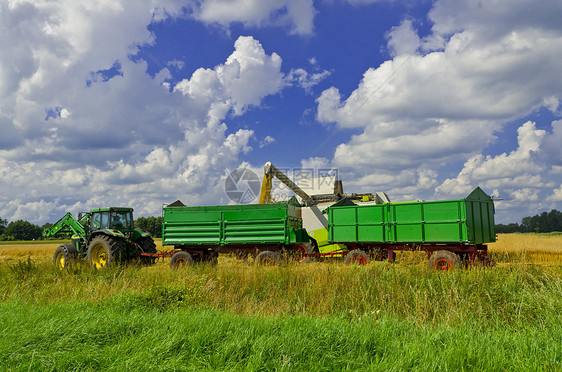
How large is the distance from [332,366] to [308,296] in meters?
2.94

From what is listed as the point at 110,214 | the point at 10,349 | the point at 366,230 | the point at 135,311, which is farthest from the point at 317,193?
the point at 10,349

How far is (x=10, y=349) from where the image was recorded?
430 cm

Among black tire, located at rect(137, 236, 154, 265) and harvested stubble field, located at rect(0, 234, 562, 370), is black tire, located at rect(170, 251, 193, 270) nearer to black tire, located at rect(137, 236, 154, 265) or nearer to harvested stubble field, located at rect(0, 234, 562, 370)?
black tire, located at rect(137, 236, 154, 265)

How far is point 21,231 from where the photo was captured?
277ft

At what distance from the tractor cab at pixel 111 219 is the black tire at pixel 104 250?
627 millimetres

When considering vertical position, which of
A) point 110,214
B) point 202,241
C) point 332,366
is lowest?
point 332,366

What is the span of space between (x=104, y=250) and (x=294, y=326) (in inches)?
468

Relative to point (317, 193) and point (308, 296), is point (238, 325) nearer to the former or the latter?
point (308, 296)

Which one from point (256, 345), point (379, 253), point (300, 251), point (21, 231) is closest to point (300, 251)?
point (300, 251)

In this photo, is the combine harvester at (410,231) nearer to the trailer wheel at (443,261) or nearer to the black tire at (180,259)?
the trailer wheel at (443,261)

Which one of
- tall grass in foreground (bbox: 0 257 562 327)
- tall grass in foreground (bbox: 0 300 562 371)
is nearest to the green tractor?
tall grass in foreground (bbox: 0 257 562 327)

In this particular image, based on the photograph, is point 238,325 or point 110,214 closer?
point 238,325

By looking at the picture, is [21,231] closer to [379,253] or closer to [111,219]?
[111,219]

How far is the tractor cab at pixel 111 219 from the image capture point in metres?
14.9
